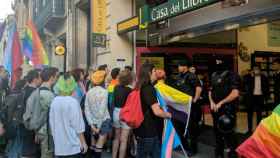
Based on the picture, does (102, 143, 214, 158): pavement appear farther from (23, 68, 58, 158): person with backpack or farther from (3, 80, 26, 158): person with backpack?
(23, 68, 58, 158): person with backpack

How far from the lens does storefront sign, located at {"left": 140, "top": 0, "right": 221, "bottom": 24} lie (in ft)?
24.8

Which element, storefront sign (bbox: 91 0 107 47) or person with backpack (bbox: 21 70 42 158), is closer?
person with backpack (bbox: 21 70 42 158)

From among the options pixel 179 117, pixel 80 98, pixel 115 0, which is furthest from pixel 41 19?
pixel 179 117

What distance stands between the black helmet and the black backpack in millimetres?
3136

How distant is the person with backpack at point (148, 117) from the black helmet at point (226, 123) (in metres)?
1.62

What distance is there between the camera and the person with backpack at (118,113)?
6.61m

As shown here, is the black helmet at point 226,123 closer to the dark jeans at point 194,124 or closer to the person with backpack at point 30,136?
the dark jeans at point 194,124

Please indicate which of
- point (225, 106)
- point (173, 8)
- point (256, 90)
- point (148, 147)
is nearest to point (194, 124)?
point (225, 106)

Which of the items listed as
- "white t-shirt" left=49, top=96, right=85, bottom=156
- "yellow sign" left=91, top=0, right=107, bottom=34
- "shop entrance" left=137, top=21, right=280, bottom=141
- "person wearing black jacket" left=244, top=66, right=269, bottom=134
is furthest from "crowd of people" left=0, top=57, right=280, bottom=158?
"shop entrance" left=137, top=21, right=280, bottom=141

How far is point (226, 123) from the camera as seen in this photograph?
21.1 feet

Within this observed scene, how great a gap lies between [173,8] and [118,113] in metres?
2.87

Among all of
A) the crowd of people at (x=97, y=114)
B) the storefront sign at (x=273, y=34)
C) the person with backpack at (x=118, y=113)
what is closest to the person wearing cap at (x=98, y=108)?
the crowd of people at (x=97, y=114)

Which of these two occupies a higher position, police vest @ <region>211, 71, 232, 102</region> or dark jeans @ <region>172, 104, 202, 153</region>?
police vest @ <region>211, 71, 232, 102</region>

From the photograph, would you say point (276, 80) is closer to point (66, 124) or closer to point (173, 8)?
point (173, 8)
